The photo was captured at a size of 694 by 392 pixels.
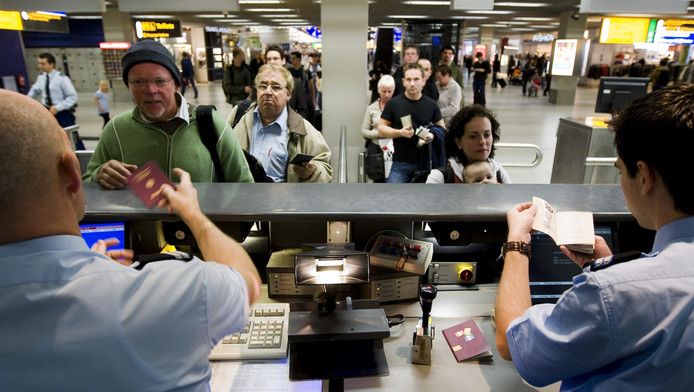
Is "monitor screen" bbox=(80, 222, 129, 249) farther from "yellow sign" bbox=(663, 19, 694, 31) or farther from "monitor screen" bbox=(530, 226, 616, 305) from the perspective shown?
"yellow sign" bbox=(663, 19, 694, 31)

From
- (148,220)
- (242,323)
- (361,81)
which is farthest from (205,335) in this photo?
(361,81)

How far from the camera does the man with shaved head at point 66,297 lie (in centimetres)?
72

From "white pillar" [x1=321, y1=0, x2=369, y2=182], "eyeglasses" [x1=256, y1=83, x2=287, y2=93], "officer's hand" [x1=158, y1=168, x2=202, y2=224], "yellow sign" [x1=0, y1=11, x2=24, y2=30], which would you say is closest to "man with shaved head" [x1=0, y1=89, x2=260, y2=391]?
"officer's hand" [x1=158, y1=168, x2=202, y2=224]

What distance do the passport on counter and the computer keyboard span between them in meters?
0.65

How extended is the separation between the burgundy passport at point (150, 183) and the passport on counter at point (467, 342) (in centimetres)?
119

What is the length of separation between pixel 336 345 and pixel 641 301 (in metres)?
0.89

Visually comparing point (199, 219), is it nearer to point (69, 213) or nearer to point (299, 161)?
point (69, 213)

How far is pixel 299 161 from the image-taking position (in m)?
2.32

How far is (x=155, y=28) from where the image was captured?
12.9m

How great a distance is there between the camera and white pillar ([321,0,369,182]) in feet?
18.5

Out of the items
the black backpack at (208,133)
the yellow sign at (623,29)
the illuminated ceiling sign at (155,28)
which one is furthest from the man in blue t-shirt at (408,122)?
the yellow sign at (623,29)

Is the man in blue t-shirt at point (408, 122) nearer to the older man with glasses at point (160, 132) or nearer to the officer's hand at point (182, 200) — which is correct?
the older man with glasses at point (160, 132)

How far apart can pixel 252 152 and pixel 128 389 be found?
7.28 feet

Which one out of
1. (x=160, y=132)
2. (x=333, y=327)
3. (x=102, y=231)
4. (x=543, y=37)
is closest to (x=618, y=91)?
(x=160, y=132)
